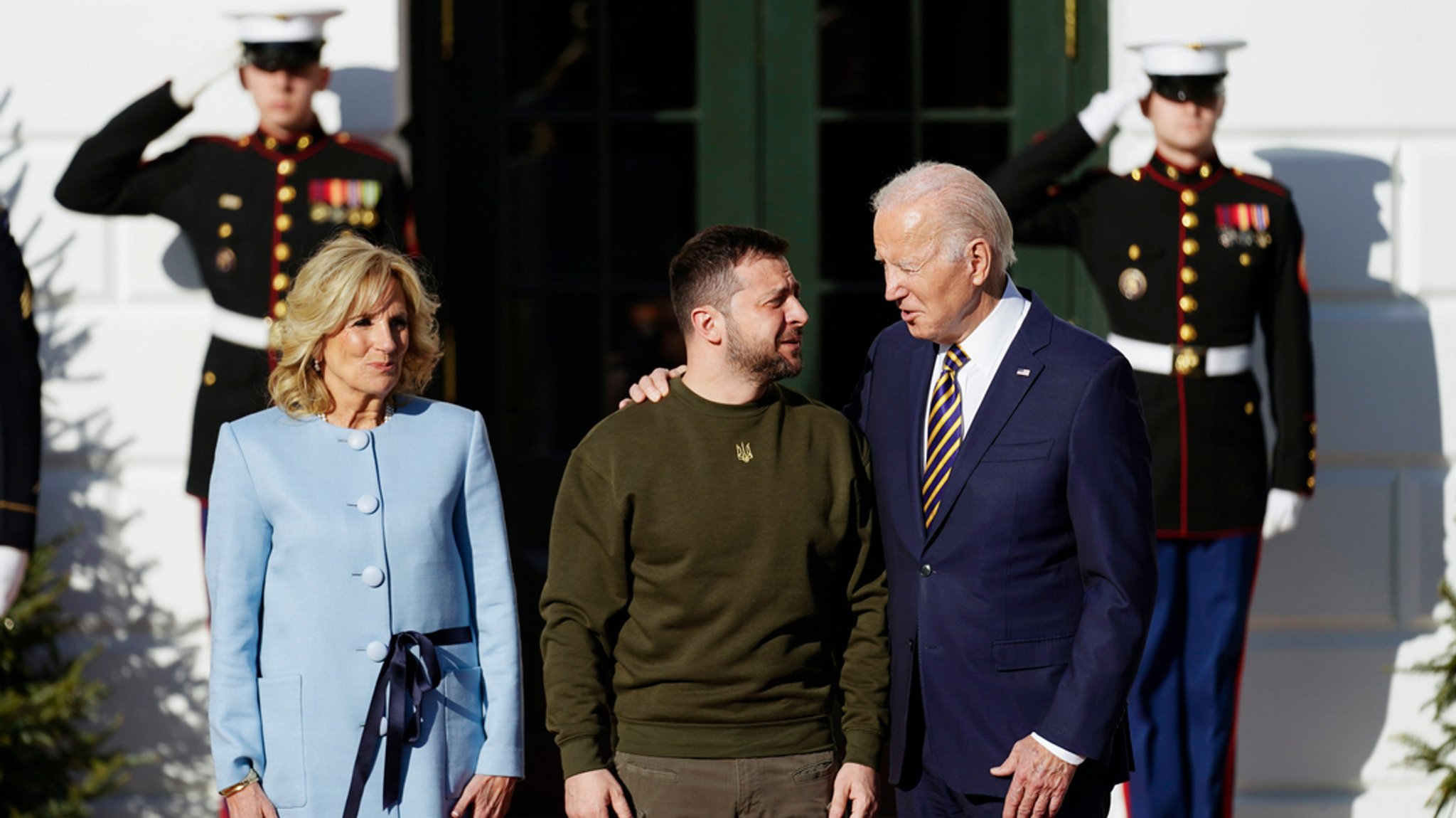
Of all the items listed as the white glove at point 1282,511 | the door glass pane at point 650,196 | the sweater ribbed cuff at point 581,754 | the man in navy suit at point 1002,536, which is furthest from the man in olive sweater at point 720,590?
the door glass pane at point 650,196

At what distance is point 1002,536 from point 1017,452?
0.44 feet

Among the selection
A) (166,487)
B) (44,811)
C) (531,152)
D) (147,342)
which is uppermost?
(531,152)

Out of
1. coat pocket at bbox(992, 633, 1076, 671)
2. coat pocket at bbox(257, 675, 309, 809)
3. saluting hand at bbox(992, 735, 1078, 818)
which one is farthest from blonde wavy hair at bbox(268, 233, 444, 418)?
saluting hand at bbox(992, 735, 1078, 818)

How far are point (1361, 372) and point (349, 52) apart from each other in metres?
2.86

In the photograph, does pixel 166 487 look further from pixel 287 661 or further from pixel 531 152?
pixel 287 661

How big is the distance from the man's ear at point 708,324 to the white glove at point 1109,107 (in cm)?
168

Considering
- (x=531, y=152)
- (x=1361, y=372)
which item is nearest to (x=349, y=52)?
(x=531, y=152)

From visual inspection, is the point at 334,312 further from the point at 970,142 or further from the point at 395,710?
the point at 970,142

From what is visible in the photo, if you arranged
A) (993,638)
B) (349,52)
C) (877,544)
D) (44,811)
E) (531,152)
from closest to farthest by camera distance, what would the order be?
(993,638) < (877,544) < (44,811) < (349,52) < (531,152)

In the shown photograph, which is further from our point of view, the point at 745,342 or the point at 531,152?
the point at 531,152

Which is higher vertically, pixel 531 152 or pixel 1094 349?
pixel 531 152

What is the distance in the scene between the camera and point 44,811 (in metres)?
4.23

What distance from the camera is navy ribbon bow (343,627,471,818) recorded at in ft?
9.12

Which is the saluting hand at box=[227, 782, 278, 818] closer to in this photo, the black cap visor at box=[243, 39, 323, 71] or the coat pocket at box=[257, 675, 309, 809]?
the coat pocket at box=[257, 675, 309, 809]
